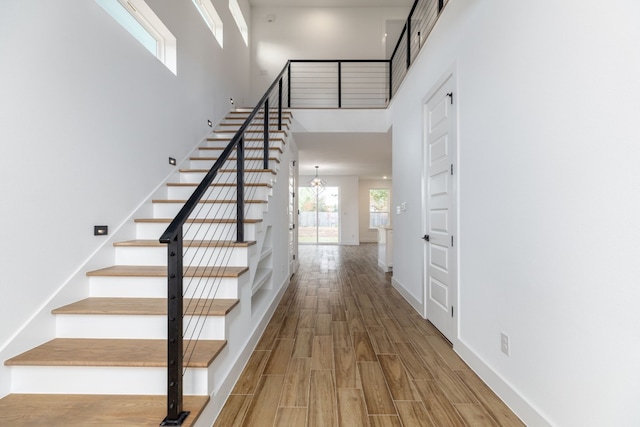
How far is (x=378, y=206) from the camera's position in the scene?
11.9 m

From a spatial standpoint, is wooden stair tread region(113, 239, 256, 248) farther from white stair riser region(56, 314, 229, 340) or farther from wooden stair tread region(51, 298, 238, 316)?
white stair riser region(56, 314, 229, 340)

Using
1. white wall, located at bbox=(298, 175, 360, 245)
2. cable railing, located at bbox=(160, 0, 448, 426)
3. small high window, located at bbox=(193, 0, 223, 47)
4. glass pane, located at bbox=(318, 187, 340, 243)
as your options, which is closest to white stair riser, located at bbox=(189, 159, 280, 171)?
cable railing, located at bbox=(160, 0, 448, 426)

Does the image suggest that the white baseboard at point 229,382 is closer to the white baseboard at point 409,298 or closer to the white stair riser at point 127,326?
the white stair riser at point 127,326

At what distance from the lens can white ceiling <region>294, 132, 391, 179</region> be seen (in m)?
5.44

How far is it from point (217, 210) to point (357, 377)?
172 centimetres

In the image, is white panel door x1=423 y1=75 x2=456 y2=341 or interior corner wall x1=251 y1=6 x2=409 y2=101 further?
interior corner wall x1=251 y1=6 x2=409 y2=101

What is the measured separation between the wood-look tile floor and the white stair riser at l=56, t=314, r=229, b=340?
441 mm

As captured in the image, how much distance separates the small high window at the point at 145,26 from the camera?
2529mm

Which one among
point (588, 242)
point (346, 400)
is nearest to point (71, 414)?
point (346, 400)

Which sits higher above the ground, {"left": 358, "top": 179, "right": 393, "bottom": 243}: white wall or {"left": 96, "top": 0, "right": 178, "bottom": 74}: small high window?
{"left": 96, "top": 0, "right": 178, "bottom": 74}: small high window

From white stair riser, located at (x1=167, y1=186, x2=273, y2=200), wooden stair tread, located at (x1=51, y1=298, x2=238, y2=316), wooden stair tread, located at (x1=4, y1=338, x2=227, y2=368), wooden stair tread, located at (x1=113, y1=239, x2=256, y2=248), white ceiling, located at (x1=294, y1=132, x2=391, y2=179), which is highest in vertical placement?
white ceiling, located at (x1=294, y1=132, x2=391, y2=179)

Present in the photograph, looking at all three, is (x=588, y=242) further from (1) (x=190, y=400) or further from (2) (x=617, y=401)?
(1) (x=190, y=400)

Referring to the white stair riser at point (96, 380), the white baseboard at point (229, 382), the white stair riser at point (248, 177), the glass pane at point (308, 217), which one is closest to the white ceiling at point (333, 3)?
the white stair riser at point (248, 177)

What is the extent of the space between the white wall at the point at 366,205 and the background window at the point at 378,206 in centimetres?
12
